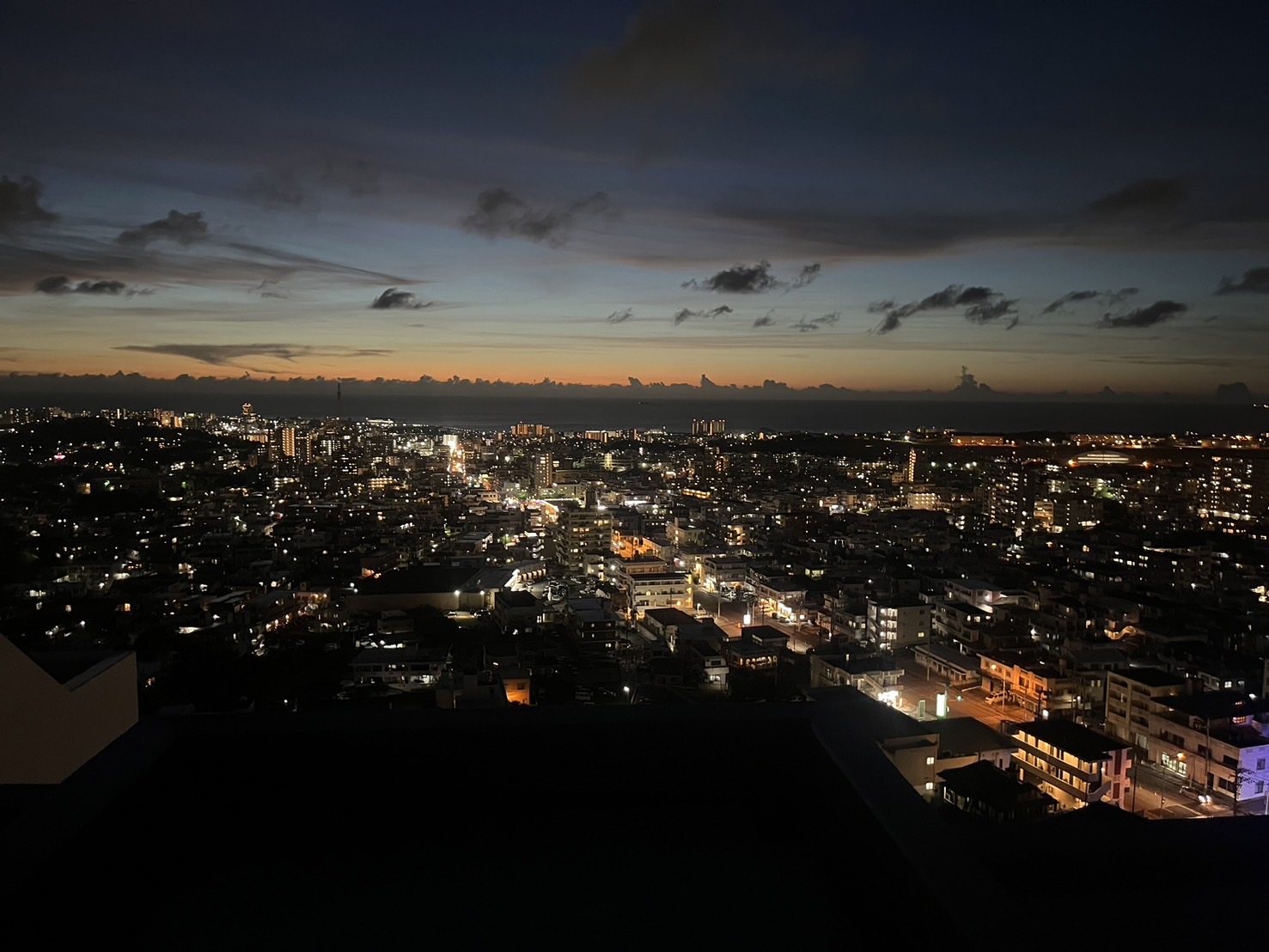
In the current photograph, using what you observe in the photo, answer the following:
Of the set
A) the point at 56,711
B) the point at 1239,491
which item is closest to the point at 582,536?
the point at 56,711

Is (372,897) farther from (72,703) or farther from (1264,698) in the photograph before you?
(1264,698)

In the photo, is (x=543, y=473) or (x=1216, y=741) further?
(x=543, y=473)

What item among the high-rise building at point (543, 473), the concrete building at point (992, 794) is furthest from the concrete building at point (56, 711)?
the high-rise building at point (543, 473)

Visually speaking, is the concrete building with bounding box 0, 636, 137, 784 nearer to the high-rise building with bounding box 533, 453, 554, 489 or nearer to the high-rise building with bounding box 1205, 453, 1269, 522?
the high-rise building with bounding box 533, 453, 554, 489

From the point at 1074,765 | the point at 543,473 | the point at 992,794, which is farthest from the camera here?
the point at 543,473

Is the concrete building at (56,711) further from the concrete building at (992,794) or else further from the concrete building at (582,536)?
the concrete building at (582,536)

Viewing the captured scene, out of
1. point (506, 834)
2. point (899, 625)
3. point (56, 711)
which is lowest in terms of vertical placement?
point (899, 625)

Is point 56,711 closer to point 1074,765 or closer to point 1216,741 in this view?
point 1074,765

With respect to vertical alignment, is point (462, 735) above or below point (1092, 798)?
above

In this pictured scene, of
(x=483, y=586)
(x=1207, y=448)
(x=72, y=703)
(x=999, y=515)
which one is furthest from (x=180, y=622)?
(x=1207, y=448)

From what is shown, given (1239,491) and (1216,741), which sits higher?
(1239,491)

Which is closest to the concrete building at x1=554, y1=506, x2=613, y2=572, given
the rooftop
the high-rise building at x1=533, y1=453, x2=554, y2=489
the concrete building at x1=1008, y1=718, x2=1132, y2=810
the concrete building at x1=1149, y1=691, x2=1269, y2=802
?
the high-rise building at x1=533, y1=453, x2=554, y2=489
